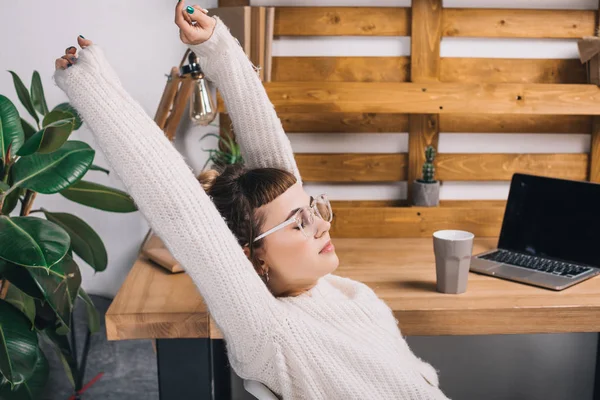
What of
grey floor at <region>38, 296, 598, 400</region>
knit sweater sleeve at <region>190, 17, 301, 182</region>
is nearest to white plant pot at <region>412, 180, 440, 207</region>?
grey floor at <region>38, 296, 598, 400</region>

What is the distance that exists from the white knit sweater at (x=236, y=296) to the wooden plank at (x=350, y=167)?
1.00m

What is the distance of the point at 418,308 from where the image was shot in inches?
58.8

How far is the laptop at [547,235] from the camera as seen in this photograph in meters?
1.76

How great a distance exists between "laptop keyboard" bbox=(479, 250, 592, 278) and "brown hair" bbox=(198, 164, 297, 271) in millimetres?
878

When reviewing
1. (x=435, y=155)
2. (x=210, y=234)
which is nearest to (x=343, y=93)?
(x=435, y=155)

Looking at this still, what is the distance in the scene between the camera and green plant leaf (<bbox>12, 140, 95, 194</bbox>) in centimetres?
149

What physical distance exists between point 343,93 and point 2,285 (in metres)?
1.15

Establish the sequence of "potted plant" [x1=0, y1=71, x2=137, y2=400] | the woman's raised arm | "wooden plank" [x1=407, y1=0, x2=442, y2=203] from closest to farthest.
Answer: the woman's raised arm → "potted plant" [x1=0, y1=71, x2=137, y2=400] → "wooden plank" [x1=407, y1=0, x2=442, y2=203]

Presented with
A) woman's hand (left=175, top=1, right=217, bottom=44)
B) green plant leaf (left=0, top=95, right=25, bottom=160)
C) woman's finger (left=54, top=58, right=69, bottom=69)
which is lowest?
green plant leaf (left=0, top=95, right=25, bottom=160)

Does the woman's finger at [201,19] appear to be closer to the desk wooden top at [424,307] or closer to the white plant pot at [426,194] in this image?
the desk wooden top at [424,307]

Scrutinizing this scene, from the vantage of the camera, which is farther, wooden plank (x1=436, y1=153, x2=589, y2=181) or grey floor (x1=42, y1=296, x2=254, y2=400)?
grey floor (x1=42, y1=296, x2=254, y2=400)

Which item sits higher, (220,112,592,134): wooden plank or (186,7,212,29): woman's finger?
(186,7,212,29): woman's finger

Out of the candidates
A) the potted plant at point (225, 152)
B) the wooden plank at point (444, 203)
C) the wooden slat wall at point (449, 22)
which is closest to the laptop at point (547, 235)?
the wooden plank at point (444, 203)

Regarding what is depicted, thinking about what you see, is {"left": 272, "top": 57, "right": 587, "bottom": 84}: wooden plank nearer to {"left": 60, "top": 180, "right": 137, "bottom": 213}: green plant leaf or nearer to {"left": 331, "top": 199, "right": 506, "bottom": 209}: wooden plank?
{"left": 331, "top": 199, "right": 506, "bottom": 209}: wooden plank
